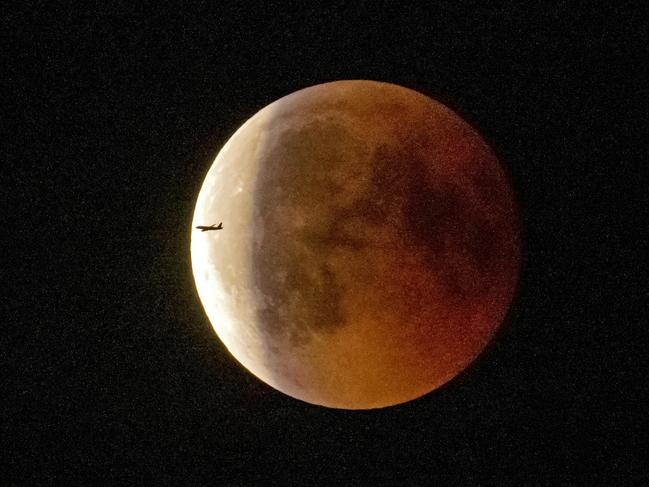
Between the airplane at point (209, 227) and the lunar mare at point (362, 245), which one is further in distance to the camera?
the airplane at point (209, 227)

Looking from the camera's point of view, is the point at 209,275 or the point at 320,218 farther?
the point at 209,275

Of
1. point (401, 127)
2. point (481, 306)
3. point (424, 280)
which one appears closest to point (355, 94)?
point (401, 127)

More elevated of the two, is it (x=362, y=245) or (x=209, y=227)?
(x=209, y=227)

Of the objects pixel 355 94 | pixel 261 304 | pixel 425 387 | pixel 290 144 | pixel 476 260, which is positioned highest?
pixel 355 94

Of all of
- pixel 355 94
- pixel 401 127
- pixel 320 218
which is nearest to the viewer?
pixel 320 218

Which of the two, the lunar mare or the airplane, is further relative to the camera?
the airplane

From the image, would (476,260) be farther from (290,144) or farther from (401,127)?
(290,144)

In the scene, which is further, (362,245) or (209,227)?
(209,227)

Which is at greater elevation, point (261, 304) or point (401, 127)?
point (401, 127)
